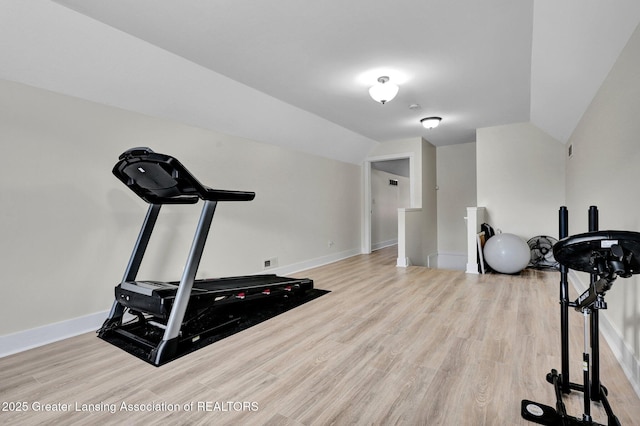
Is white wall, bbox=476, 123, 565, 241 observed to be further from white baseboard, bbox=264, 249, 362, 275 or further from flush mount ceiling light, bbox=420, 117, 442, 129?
white baseboard, bbox=264, 249, 362, 275

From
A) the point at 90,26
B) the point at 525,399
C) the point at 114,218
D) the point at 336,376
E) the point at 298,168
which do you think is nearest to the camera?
the point at 525,399

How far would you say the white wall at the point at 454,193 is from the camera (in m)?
6.68

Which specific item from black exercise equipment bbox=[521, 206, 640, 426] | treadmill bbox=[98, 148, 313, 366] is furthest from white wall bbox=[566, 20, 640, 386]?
treadmill bbox=[98, 148, 313, 366]

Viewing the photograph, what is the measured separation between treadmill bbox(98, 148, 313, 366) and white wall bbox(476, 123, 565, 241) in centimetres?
454

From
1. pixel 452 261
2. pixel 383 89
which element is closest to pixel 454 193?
pixel 452 261

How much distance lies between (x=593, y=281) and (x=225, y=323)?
239 cm

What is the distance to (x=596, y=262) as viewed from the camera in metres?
1.10

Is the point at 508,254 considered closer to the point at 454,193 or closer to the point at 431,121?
the point at 431,121

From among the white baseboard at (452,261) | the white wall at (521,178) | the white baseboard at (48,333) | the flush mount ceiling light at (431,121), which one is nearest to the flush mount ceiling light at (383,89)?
the flush mount ceiling light at (431,121)

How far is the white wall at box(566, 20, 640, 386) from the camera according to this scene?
172 centimetres

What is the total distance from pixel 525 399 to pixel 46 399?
247cm

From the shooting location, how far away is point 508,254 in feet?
A: 13.9

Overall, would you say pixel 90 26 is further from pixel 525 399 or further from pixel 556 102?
pixel 556 102

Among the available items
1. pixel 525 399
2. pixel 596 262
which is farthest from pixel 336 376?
pixel 596 262
